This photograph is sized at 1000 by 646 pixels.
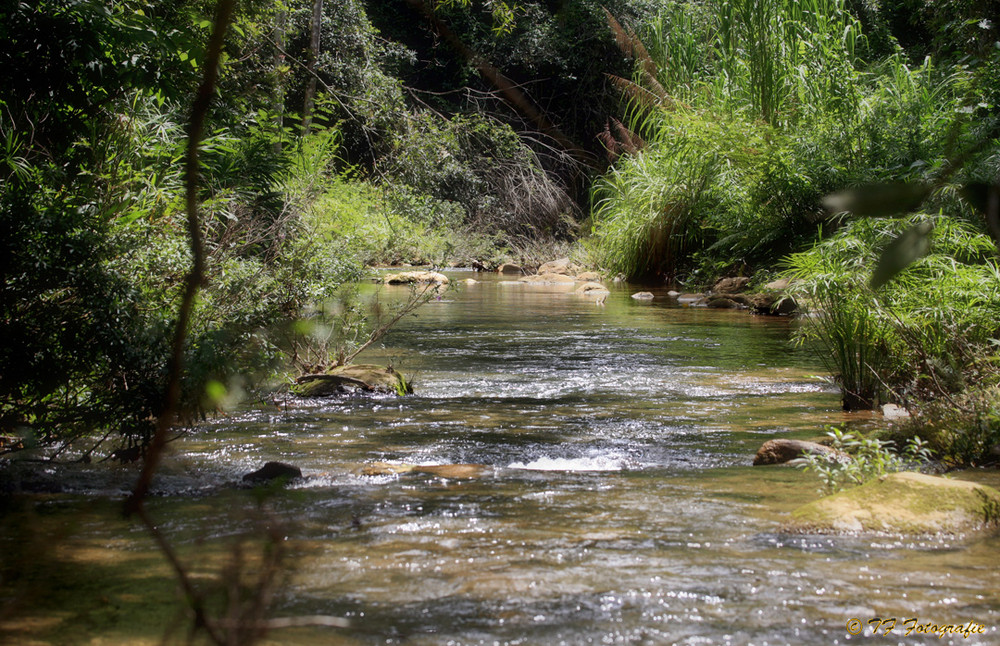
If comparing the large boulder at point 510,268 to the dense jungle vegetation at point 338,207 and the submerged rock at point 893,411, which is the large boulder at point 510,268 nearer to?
the dense jungle vegetation at point 338,207

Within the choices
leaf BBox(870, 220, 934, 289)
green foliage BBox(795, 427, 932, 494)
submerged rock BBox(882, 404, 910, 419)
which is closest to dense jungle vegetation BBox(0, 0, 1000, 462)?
leaf BBox(870, 220, 934, 289)

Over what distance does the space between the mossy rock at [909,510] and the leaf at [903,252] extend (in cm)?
285

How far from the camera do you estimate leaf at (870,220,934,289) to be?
81cm

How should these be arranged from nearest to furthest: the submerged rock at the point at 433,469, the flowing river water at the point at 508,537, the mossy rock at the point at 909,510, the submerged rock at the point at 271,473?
the flowing river water at the point at 508,537 < the mossy rock at the point at 909,510 < the submerged rock at the point at 271,473 < the submerged rock at the point at 433,469

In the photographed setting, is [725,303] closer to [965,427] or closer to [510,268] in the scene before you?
[965,427]

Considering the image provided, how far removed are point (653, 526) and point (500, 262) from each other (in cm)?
1866

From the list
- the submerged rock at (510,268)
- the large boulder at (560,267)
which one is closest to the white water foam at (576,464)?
the large boulder at (560,267)

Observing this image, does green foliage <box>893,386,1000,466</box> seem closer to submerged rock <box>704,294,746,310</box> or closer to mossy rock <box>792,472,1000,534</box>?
mossy rock <box>792,472,1000,534</box>

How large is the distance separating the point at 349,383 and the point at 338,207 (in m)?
2.91

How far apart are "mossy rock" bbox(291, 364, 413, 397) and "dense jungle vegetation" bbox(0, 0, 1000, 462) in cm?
34

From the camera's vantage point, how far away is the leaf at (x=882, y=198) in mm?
789

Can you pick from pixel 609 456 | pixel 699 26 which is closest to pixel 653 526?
pixel 609 456

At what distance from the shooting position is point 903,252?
812mm

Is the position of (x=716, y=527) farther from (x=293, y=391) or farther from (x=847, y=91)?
(x=847, y=91)
